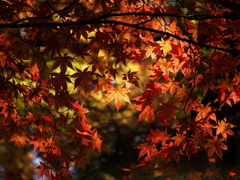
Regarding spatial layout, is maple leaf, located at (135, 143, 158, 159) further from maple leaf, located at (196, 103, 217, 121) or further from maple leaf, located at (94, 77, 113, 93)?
maple leaf, located at (94, 77, 113, 93)

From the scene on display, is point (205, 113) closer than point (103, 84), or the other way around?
point (103, 84)

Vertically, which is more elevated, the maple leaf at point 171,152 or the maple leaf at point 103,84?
the maple leaf at point 103,84

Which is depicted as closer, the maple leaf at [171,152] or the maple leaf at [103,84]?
the maple leaf at [103,84]

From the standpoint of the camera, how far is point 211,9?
7.93 ft

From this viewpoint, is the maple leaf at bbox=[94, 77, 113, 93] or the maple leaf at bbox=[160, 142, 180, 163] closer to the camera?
the maple leaf at bbox=[94, 77, 113, 93]

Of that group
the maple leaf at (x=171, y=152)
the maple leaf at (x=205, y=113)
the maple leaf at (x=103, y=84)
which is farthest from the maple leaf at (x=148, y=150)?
the maple leaf at (x=103, y=84)

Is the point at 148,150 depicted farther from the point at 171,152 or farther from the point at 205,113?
the point at 205,113

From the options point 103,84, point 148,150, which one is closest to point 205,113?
point 148,150

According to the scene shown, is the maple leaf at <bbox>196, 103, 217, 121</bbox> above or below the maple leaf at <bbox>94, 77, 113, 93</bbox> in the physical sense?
below

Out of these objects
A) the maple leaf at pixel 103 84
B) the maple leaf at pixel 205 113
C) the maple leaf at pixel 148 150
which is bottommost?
the maple leaf at pixel 148 150

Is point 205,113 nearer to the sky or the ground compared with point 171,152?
nearer to the sky

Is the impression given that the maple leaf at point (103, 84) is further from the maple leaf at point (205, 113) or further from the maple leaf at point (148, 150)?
the maple leaf at point (205, 113)

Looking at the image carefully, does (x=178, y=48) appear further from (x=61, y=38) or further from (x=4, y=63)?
(x=4, y=63)

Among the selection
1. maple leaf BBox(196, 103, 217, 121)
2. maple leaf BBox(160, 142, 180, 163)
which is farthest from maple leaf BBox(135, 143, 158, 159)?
maple leaf BBox(196, 103, 217, 121)
